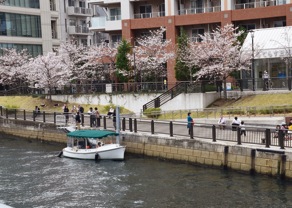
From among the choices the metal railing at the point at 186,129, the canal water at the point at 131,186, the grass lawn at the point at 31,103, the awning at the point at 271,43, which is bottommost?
the canal water at the point at 131,186

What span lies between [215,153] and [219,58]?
17.9 m

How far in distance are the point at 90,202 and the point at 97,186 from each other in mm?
2886

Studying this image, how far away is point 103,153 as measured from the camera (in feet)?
103

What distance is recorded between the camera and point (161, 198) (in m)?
22.1

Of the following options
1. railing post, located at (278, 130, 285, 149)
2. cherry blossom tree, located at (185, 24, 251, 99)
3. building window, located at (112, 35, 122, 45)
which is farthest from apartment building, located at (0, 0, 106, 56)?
railing post, located at (278, 130, 285, 149)

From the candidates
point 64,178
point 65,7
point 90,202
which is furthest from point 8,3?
point 90,202

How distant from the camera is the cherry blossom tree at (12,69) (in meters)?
62.2

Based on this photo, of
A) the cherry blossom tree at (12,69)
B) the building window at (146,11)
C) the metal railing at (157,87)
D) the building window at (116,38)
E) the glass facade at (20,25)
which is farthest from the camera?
the glass facade at (20,25)

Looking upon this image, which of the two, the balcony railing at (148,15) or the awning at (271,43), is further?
the balcony railing at (148,15)

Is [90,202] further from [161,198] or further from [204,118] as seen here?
[204,118]

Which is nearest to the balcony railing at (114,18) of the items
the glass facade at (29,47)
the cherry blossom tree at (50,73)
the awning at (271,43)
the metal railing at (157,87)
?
the cherry blossom tree at (50,73)

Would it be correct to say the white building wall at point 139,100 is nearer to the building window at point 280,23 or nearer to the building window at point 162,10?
the building window at point 280,23

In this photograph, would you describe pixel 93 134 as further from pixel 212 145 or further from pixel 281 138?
pixel 281 138

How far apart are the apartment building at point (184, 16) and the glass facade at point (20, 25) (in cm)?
1524
